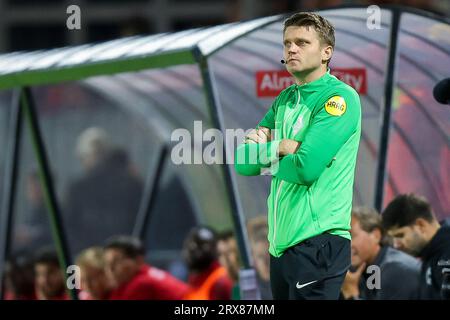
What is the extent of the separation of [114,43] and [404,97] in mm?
1743

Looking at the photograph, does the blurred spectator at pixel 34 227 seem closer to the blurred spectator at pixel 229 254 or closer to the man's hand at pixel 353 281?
the blurred spectator at pixel 229 254

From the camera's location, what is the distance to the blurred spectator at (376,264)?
7039 mm

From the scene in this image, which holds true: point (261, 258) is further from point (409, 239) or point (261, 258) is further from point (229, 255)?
point (229, 255)

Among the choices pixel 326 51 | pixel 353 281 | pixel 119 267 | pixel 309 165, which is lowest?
pixel 353 281

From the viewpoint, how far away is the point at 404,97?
755 centimetres

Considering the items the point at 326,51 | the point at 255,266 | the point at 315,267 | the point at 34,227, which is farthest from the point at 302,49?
the point at 34,227

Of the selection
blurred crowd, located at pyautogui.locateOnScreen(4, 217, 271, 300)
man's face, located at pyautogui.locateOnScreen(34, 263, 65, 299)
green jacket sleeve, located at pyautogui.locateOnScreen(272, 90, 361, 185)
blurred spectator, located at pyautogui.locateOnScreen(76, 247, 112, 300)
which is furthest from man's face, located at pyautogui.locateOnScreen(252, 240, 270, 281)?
green jacket sleeve, located at pyautogui.locateOnScreen(272, 90, 361, 185)

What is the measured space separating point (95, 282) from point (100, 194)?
136 inches

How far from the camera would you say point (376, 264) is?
23.4 ft

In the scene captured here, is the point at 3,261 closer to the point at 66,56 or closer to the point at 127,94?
the point at 127,94

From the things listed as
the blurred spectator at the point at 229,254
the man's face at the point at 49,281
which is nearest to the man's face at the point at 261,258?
the blurred spectator at the point at 229,254
